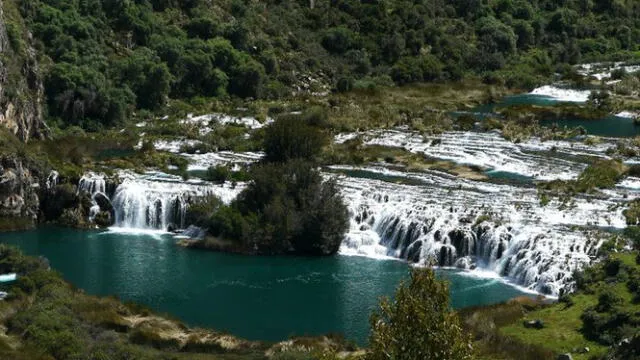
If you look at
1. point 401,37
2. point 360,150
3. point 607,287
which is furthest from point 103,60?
point 607,287

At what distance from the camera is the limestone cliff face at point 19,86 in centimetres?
8938

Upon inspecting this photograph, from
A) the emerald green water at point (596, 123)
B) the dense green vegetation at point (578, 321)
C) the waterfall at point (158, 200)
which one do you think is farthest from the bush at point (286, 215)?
the emerald green water at point (596, 123)

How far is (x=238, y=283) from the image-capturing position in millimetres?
63750

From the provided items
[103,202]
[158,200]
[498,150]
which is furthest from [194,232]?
[498,150]

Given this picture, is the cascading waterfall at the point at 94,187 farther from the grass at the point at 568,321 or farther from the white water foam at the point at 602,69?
the white water foam at the point at 602,69

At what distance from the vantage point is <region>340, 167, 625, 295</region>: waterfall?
6306 cm

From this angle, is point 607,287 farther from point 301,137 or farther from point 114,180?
point 114,180

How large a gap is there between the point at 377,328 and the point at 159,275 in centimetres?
3971

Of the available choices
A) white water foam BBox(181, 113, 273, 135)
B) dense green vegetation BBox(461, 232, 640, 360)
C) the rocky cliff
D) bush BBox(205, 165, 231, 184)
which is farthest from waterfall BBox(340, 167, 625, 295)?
white water foam BBox(181, 113, 273, 135)

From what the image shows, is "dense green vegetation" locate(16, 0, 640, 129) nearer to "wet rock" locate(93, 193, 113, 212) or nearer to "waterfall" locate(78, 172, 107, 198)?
"waterfall" locate(78, 172, 107, 198)

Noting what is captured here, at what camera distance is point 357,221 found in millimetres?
73062

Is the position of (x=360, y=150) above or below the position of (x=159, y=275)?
above

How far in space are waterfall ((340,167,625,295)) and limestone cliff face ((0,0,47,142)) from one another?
3141 cm

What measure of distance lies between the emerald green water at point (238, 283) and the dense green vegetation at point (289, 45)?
114 ft
